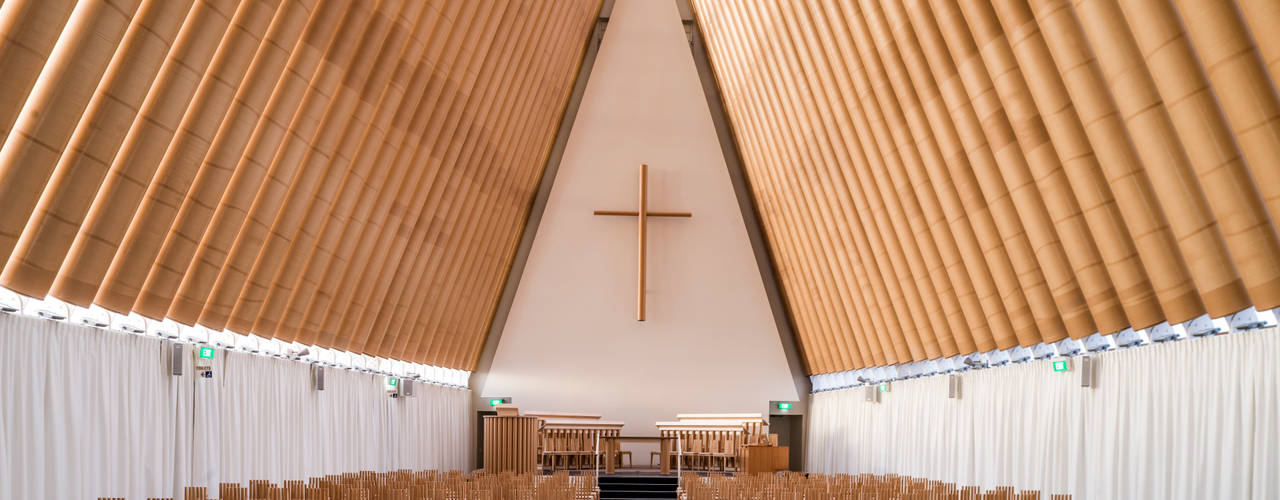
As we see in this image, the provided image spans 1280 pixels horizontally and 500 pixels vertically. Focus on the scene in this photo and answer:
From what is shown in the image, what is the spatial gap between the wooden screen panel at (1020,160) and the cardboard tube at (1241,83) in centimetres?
1

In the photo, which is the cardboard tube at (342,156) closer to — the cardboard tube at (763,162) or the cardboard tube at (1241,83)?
the cardboard tube at (1241,83)

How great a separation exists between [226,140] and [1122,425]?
8.34m

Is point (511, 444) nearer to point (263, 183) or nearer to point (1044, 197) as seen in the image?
point (263, 183)

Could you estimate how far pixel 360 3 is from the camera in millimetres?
10305

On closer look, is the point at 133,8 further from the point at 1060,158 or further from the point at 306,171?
the point at 1060,158

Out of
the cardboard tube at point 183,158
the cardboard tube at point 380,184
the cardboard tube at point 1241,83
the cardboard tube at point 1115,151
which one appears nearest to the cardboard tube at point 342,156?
the cardboard tube at point 380,184

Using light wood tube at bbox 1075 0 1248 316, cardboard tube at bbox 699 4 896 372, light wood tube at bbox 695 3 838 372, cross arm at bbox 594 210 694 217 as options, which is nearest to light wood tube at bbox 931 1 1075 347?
light wood tube at bbox 1075 0 1248 316

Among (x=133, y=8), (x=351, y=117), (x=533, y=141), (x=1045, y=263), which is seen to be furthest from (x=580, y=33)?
(x=133, y=8)

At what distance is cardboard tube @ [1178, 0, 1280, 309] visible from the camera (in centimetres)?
640

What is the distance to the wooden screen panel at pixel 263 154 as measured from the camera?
658cm

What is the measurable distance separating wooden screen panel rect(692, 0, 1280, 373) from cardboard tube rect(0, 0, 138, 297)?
6452 mm

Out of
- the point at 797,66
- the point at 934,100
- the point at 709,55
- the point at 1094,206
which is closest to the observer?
the point at 1094,206

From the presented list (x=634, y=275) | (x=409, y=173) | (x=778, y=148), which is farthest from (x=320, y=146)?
(x=634, y=275)

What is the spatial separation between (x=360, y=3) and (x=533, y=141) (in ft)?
35.3
